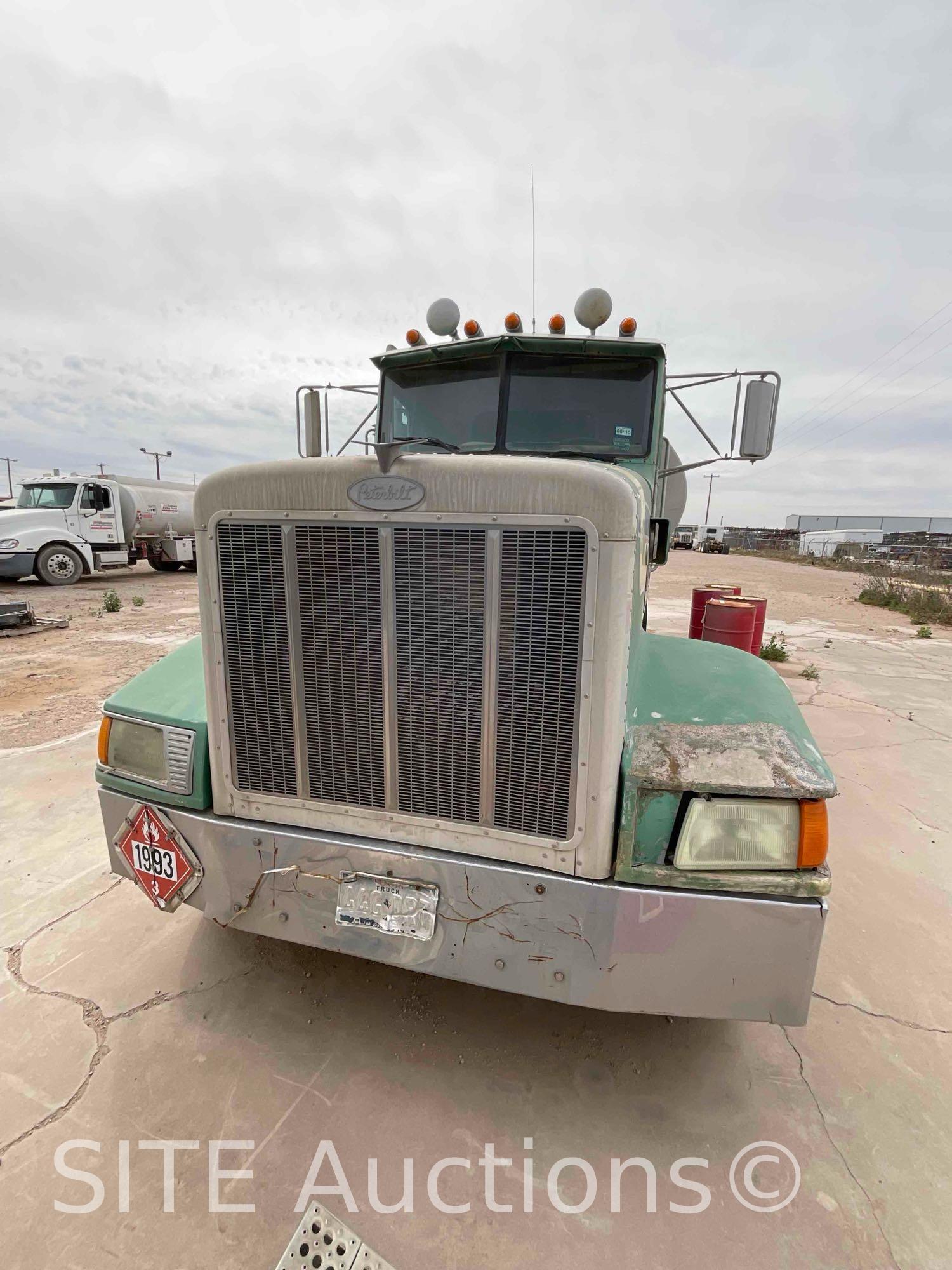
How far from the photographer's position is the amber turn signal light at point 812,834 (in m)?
1.70

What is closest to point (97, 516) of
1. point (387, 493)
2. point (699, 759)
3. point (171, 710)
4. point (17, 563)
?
point (17, 563)

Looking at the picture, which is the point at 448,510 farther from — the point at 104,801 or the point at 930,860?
the point at 930,860

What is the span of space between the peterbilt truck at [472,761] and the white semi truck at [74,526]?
599 inches

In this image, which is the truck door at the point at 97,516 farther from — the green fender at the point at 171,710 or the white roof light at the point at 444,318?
the green fender at the point at 171,710

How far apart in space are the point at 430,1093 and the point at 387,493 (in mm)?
1969

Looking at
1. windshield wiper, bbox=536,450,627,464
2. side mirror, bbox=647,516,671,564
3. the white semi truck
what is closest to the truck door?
the white semi truck

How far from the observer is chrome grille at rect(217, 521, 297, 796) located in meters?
1.93

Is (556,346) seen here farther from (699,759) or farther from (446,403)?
(699,759)

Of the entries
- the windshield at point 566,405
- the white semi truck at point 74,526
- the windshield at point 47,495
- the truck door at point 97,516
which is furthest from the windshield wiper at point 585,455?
the windshield at point 47,495

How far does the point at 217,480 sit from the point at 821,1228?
→ 9.14 feet

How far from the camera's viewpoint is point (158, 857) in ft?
7.17

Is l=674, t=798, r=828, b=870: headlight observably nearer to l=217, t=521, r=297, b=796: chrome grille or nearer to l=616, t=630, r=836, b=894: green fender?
l=616, t=630, r=836, b=894: green fender

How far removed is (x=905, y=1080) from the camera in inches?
82.2
